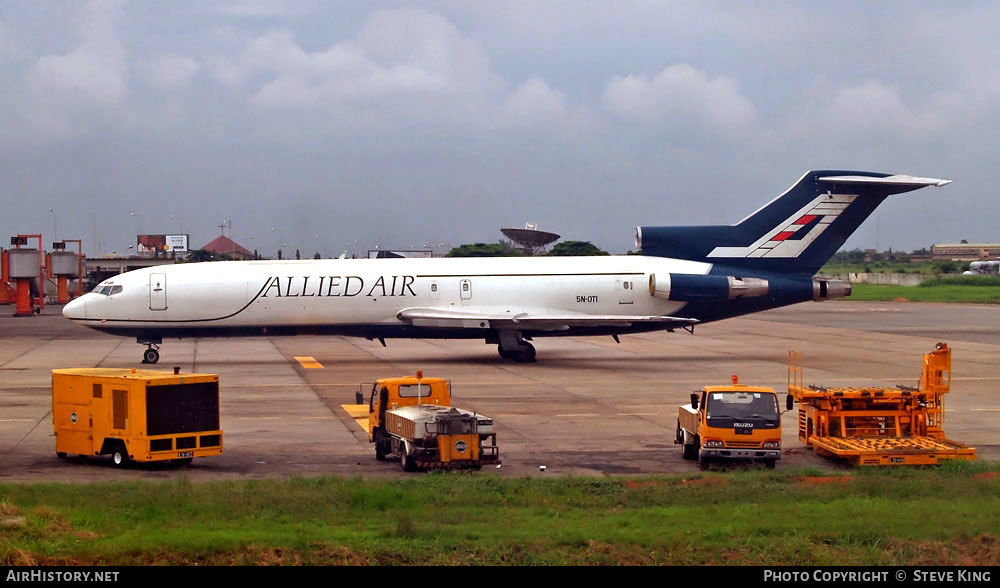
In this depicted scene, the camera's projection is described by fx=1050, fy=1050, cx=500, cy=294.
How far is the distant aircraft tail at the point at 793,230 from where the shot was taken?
38219 millimetres

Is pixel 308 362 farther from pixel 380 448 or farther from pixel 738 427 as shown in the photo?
pixel 738 427

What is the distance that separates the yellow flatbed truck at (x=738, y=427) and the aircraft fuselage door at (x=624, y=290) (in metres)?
18.6

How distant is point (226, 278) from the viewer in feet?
119

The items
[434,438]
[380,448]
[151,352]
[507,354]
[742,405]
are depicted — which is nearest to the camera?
[434,438]

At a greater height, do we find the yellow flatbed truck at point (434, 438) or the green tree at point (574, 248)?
the green tree at point (574, 248)

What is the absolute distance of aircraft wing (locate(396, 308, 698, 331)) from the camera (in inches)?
1411

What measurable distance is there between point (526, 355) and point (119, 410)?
20.6 m

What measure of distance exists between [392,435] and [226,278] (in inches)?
773

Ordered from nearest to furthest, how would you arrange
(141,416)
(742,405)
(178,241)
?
1. (141,416)
2. (742,405)
3. (178,241)

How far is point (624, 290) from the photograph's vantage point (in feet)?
122

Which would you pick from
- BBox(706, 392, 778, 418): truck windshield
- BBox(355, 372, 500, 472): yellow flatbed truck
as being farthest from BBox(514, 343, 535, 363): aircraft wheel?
BBox(706, 392, 778, 418): truck windshield

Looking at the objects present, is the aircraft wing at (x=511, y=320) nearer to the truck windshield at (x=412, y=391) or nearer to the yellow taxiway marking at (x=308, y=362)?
the yellow taxiway marking at (x=308, y=362)

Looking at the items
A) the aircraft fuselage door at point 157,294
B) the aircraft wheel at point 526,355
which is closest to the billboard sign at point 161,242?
the aircraft fuselage door at point 157,294
